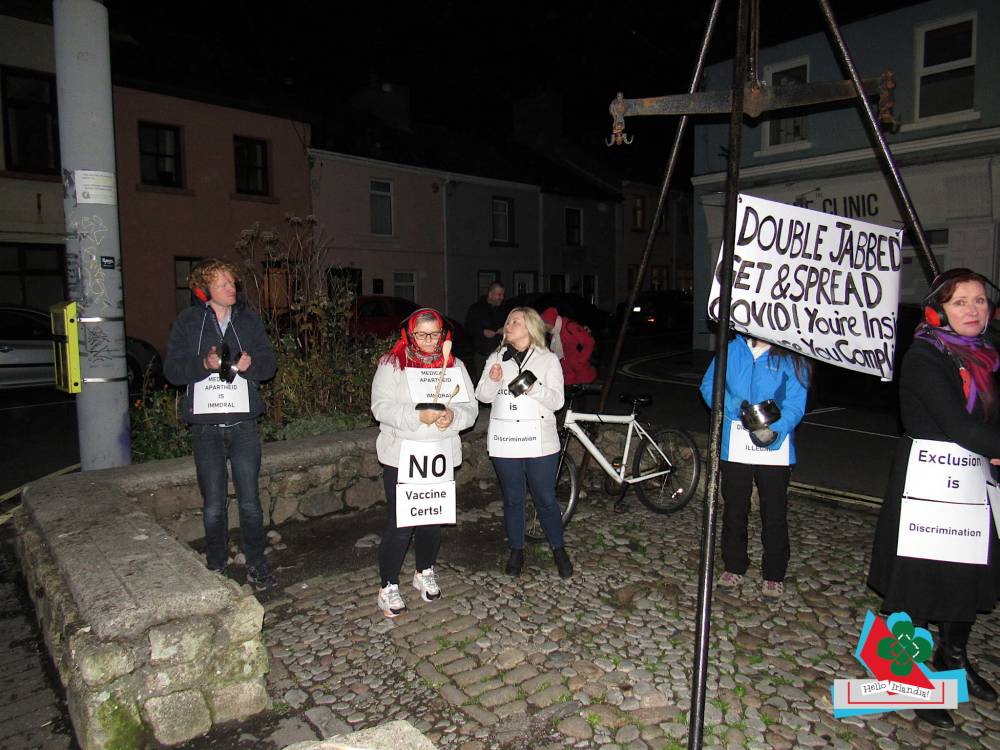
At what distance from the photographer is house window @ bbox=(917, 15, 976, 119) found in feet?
44.4

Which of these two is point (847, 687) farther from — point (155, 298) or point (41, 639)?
point (155, 298)

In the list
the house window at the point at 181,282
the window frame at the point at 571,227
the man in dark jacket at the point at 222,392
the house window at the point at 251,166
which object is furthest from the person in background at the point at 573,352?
the window frame at the point at 571,227

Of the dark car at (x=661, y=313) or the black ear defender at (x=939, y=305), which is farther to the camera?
the dark car at (x=661, y=313)

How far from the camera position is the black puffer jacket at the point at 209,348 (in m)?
4.21

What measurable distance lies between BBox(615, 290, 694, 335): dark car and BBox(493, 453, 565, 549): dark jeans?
2070 cm

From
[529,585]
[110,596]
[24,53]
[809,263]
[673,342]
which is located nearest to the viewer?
[110,596]

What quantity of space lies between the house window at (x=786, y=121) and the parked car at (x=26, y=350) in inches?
556

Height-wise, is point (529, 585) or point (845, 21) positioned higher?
point (845, 21)

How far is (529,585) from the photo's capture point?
14.5 feet

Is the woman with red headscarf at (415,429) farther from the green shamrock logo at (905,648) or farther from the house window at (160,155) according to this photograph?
the house window at (160,155)

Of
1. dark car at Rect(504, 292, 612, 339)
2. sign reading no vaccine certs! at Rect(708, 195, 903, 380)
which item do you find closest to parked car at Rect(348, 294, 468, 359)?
dark car at Rect(504, 292, 612, 339)

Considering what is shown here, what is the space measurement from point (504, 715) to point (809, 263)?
8.36 feet

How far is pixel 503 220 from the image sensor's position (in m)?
27.9

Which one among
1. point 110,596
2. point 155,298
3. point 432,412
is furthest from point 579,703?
point 155,298
